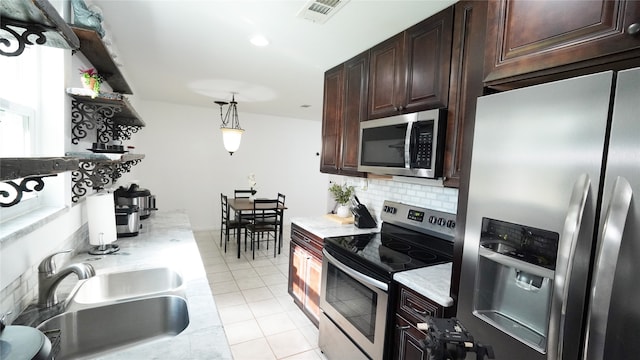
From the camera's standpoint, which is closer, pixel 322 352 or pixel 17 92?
pixel 17 92

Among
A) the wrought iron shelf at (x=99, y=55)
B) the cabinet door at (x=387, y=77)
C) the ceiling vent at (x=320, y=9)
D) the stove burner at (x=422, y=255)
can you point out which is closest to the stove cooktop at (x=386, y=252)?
the stove burner at (x=422, y=255)

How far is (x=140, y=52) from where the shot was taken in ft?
8.99

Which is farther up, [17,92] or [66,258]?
[17,92]

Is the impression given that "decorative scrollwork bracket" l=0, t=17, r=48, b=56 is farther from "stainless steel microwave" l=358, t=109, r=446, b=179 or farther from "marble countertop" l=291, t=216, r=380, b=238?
"marble countertop" l=291, t=216, r=380, b=238

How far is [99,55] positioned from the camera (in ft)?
5.50

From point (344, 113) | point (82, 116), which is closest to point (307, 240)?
point (344, 113)

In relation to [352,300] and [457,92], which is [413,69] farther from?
[352,300]

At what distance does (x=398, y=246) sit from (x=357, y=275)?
1.54 feet

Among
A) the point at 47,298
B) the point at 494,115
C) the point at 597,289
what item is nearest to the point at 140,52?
the point at 47,298

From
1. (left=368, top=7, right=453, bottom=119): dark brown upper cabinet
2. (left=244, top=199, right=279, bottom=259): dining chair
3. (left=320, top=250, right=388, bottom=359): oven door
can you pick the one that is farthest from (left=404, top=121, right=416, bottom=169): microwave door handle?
(left=244, top=199, right=279, bottom=259): dining chair

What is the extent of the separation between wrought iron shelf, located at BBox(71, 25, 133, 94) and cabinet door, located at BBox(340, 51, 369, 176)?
1.80 m

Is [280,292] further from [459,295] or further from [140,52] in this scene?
[140,52]

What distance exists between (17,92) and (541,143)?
2.02 m

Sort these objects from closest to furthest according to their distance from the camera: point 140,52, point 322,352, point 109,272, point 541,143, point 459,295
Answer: point 541,143 → point 459,295 → point 109,272 → point 322,352 → point 140,52
